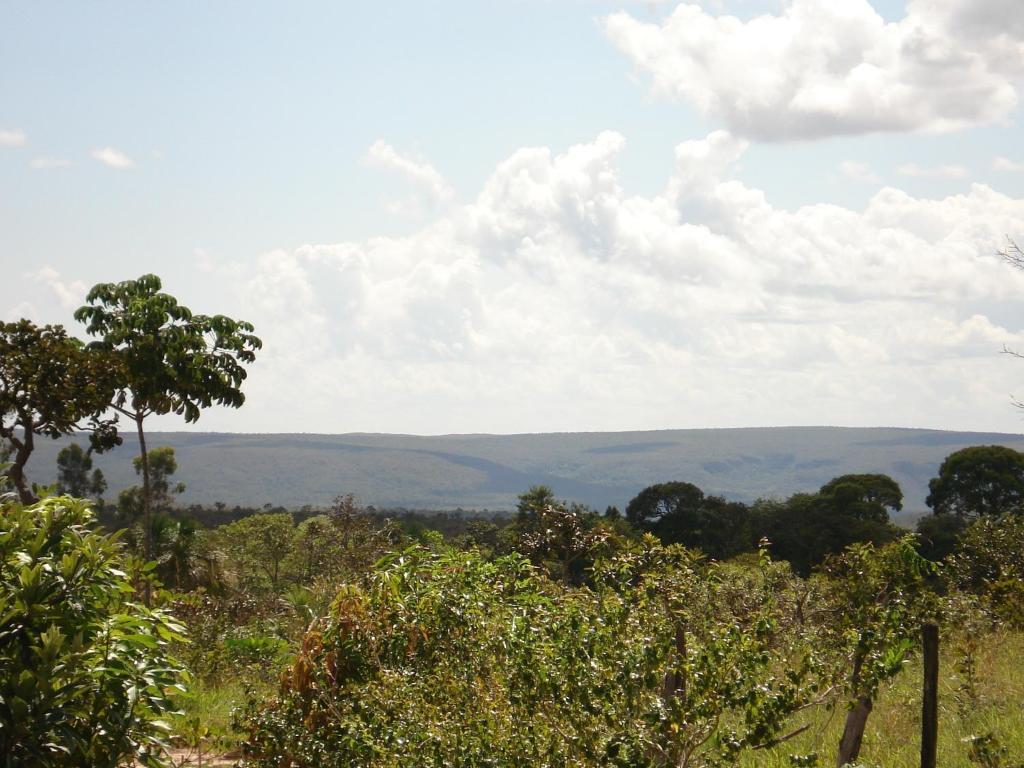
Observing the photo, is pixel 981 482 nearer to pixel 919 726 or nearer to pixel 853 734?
pixel 919 726

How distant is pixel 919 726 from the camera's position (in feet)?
41.2

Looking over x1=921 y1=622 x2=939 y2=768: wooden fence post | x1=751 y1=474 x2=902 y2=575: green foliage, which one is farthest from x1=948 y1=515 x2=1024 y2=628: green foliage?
x1=751 y1=474 x2=902 y2=575: green foliage

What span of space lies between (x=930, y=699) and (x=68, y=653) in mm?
6088

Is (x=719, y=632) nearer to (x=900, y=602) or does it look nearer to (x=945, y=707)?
(x=900, y=602)

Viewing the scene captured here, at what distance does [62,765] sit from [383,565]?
492 cm

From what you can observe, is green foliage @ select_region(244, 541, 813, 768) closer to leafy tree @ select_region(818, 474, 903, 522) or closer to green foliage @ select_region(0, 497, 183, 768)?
green foliage @ select_region(0, 497, 183, 768)

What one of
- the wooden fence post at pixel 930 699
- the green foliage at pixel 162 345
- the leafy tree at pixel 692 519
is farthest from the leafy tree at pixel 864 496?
the wooden fence post at pixel 930 699

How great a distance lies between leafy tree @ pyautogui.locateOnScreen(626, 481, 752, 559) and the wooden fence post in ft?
152

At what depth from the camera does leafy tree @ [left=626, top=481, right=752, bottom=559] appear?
187 feet

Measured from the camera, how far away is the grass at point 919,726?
408 inches

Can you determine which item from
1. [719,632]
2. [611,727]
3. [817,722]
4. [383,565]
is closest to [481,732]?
[611,727]

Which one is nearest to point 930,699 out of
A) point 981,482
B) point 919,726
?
point 919,726

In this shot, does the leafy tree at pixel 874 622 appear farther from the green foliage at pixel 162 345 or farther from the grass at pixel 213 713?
the green foliage at pixel 162 345

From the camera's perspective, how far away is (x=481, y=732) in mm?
7176
